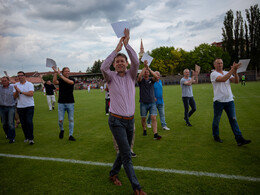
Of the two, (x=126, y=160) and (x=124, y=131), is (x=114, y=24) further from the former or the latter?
(x=126, y=160)

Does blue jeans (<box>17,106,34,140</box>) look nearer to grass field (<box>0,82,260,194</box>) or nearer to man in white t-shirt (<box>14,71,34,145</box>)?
man in white t-shirt (<box>14,71,34,145</box>)

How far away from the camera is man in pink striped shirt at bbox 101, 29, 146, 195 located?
2918 mm

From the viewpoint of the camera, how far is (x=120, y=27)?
9.64 feet

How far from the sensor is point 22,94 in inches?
232

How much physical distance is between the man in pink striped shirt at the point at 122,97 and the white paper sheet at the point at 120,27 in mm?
65

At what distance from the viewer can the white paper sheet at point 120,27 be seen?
2.90 m

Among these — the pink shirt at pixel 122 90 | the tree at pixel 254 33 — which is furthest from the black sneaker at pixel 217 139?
the tree at pixel 254 33

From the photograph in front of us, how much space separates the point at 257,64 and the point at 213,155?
6390 cm

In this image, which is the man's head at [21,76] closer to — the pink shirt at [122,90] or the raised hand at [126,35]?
the pink shirt at [122,90]

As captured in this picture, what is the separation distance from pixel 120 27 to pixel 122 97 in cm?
118

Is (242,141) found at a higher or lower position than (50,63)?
lower

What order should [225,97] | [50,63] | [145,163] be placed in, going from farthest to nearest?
1. [50,63]
2. [225,97]
3. [145,163]

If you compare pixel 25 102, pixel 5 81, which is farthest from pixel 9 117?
pixel 5 81

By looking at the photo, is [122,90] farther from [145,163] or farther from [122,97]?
[145,163]
